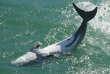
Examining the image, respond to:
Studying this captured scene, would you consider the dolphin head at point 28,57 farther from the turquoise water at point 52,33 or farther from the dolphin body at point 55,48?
the turquoise water at point 52,33

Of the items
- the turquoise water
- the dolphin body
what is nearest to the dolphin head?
the dolphin body

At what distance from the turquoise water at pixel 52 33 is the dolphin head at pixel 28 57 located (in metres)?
0.30

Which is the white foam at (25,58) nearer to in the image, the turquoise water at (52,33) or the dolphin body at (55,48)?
the dolphin body at (55,48)

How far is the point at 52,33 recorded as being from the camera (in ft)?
61.7

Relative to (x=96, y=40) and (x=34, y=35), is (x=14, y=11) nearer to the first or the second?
(x=34, y=35)

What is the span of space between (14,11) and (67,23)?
4.22 meters

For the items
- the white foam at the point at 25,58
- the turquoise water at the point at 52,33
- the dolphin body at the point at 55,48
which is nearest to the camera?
the white foam at the point at 25,58

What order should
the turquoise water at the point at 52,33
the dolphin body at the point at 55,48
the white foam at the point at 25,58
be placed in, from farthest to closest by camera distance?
the turquoise water at the point at 52,33 < the dolphin body at the point at 55,48 < the white foam at the point at 25,58

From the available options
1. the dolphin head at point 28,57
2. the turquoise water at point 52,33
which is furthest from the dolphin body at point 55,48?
the turquoise water at point 52,33

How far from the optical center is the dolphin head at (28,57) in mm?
15337

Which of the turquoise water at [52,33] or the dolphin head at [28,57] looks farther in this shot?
the turquoise water at [52,33]

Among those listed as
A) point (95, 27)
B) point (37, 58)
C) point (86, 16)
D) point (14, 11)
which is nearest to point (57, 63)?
point (37, 58)

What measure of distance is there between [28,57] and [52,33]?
12.0 feet

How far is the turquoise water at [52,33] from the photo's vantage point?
15895 mm
